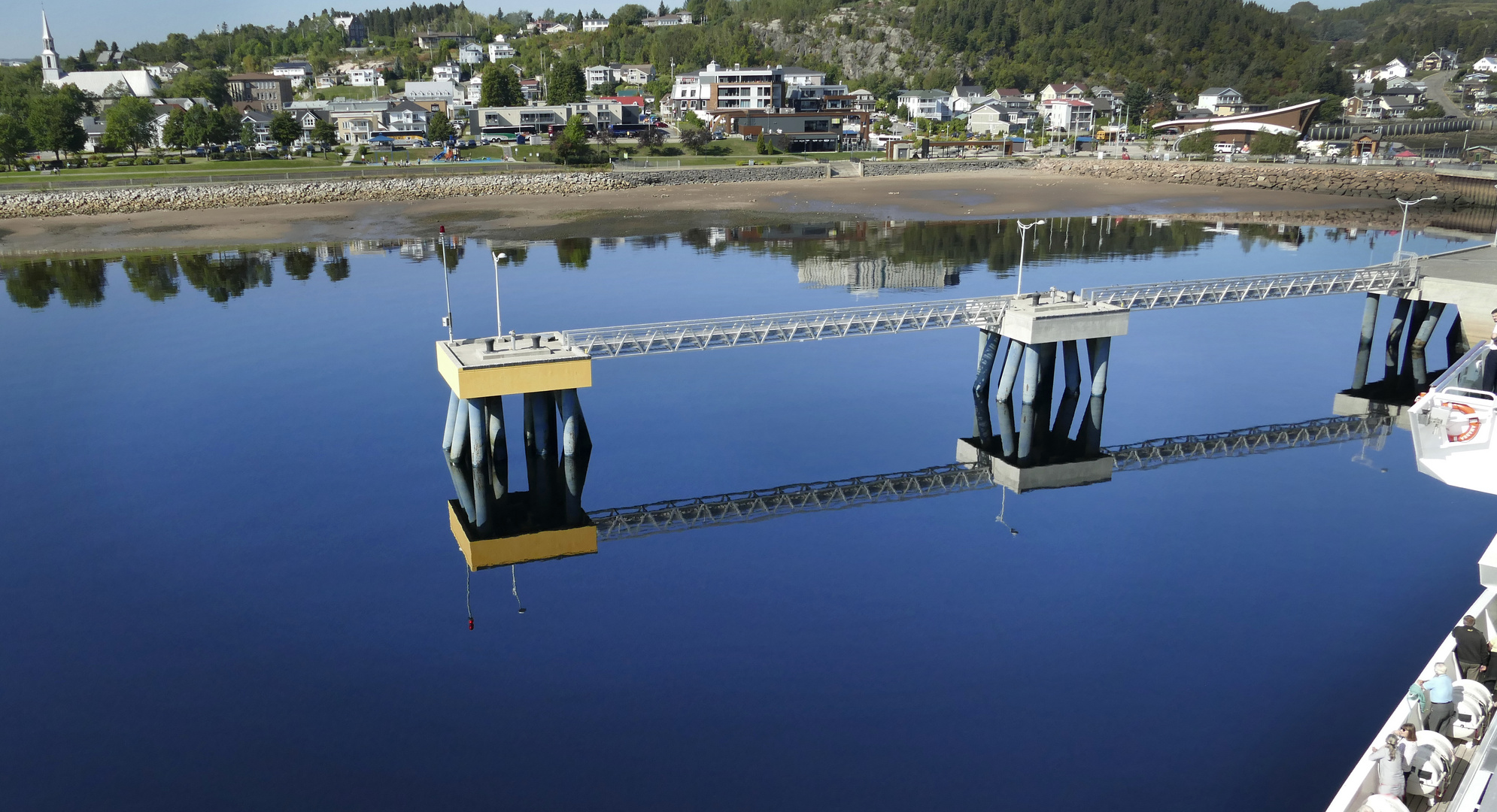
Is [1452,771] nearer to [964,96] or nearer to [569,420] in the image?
[569,420]

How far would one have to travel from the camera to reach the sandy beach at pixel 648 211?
7775 centimetres

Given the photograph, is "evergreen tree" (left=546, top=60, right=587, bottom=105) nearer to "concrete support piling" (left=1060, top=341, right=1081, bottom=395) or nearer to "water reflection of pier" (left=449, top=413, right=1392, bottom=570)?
"concrete support piling" (left=1060, top=341, right=1081, bottom=395)

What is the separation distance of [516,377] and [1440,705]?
21129 millimetres

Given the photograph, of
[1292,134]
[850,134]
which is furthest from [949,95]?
[1292,134]

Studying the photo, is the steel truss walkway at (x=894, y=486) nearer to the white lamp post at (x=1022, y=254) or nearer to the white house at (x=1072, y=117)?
the white lamp post at (x=1022, y=254)

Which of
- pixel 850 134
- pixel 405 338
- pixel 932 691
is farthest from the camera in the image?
pixel 850 134

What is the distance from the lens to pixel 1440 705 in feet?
46.1

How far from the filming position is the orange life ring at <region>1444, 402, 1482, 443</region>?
665 inches

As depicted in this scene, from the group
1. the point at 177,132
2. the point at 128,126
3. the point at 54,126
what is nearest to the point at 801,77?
the point at 177,132

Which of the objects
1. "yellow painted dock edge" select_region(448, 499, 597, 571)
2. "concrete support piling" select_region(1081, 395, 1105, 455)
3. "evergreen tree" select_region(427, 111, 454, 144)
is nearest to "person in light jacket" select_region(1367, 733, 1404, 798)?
"yellow painted dock edge" select_region(448, 499, 597, 571)

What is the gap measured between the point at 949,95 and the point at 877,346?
145m

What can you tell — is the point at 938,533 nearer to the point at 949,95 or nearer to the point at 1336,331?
the point at 1336,331

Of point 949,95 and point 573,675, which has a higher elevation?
point 949,95

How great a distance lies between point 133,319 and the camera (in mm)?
51938
